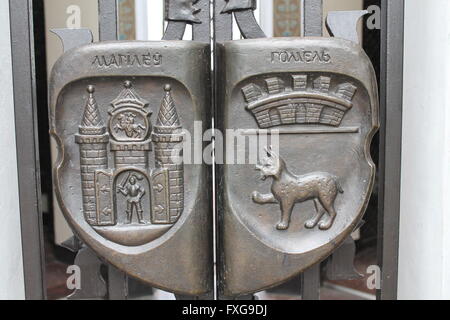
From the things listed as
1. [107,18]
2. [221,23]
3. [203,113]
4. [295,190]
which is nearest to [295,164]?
[295,190]

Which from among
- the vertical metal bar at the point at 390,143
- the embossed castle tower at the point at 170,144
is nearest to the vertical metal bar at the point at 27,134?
the embossed castle tower at the point at 170,144

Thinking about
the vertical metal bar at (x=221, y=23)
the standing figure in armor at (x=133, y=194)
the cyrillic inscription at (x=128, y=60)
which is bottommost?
the standing figure in armor at (x=133, y=194)

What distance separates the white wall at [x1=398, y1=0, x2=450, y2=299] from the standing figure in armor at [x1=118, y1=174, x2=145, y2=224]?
0.52 m

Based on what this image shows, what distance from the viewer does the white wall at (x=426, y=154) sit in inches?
35.2

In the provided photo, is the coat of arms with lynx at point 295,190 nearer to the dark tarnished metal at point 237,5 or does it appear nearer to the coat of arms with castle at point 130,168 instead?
the coat of arms with castle at point 130,168

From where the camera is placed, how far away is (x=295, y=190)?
925mm

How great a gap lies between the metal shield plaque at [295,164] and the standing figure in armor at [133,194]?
0.15m

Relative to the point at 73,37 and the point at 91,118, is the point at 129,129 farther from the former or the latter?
the point at 73,37

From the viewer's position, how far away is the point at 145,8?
1.49m

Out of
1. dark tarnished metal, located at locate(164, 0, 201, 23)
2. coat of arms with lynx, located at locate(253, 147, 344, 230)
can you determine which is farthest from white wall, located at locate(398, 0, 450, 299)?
dark tarnished metal, located at locate(164, 0, 201, 23)

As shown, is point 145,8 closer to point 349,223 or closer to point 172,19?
point 172,19

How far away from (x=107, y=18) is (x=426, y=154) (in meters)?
0.64

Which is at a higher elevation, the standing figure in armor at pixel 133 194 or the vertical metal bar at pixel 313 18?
the vertical metal bar at pixel 313 18

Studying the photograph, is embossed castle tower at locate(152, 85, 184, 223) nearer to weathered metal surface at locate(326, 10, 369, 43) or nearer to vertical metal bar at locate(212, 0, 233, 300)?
vertical metal bar at locate(212, 0, 233, 300)
